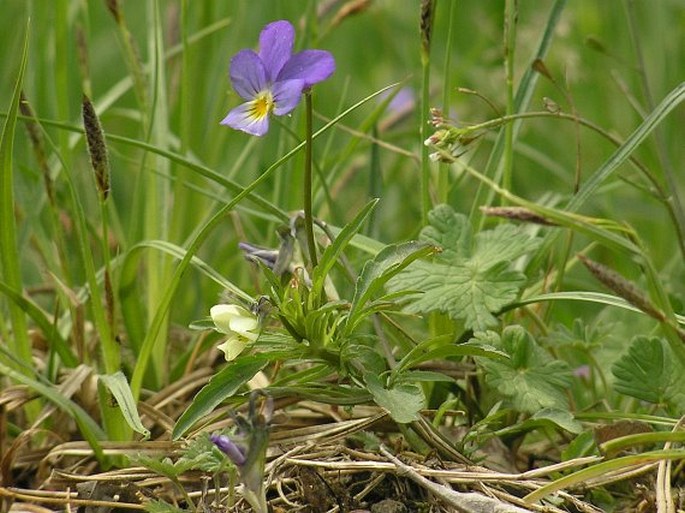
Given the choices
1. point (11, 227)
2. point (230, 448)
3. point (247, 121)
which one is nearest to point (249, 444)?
point (230, 448)

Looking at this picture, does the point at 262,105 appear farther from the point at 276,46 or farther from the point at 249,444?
the point at 249,444

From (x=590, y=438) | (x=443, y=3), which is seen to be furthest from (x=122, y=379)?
(x=443, y=3)

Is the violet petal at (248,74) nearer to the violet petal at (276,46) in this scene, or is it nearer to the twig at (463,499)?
the violet petal at (276,46)

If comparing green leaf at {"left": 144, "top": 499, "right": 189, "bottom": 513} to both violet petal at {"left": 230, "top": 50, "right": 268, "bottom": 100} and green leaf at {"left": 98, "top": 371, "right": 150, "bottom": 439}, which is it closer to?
green leaf at {"left": 98, "top": 371, "right": 150, "bottom": 439}

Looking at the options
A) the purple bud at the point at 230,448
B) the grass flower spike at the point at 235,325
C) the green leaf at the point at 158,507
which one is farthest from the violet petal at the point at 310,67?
the green leaf at the point at 158,507

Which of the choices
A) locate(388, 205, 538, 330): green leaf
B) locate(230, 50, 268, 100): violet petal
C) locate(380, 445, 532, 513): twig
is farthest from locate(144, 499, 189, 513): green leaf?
locate(230, 50, 268, 100): violet petal

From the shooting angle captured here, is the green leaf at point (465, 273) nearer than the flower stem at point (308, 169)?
No

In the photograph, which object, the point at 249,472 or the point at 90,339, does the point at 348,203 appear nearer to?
the point at 90,339
